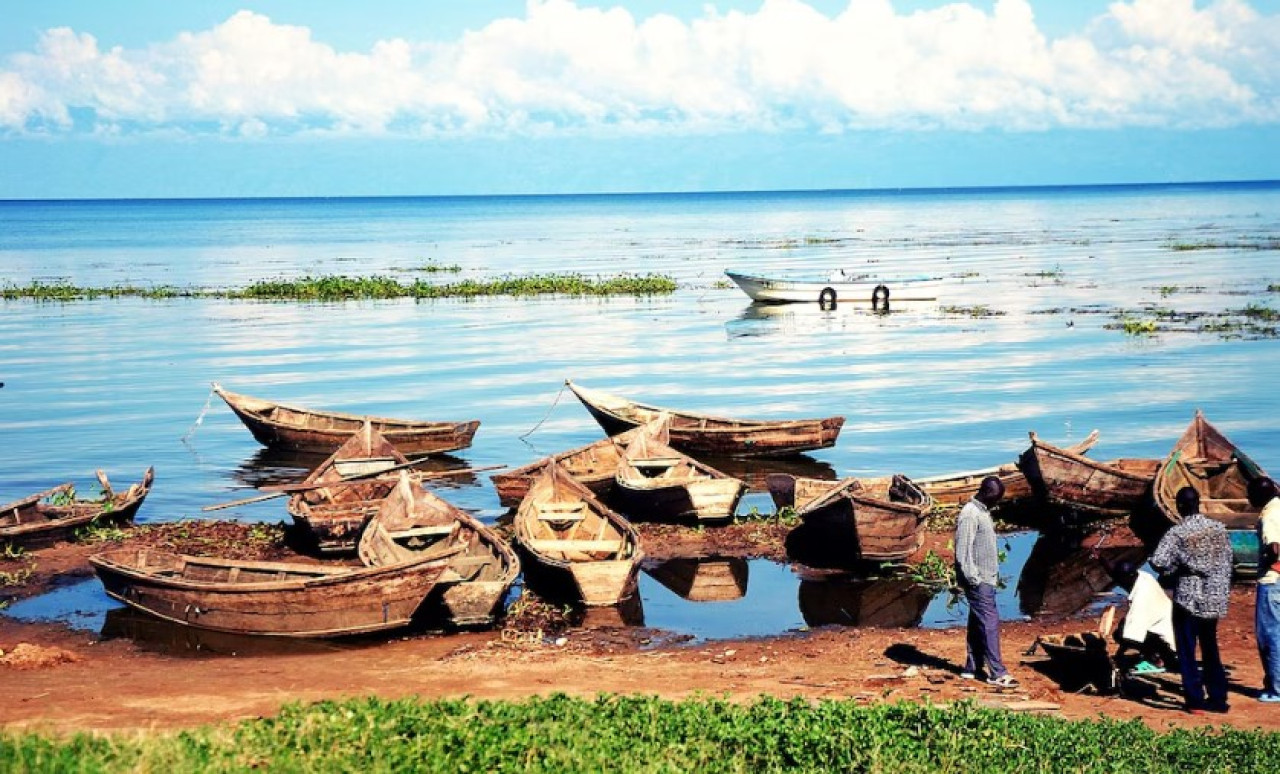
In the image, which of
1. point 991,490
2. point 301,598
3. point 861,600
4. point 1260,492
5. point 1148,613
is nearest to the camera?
point 1260,492

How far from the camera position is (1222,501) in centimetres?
2009

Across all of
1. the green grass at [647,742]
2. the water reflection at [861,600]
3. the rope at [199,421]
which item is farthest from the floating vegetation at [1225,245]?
the green grass at [647,742]

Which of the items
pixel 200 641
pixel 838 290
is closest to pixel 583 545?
pixel 200 641

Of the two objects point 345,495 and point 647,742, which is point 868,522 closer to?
point 647,742

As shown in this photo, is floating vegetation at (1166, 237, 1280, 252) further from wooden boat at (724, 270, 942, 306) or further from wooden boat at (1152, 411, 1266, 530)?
wooden boat at (1152, 411, 1266, 530)

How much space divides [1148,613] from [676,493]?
9.55 metres

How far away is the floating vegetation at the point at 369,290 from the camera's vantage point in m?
64.3

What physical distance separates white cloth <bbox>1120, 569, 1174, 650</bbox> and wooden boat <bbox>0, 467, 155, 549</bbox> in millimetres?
15583

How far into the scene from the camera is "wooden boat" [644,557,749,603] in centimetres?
1875

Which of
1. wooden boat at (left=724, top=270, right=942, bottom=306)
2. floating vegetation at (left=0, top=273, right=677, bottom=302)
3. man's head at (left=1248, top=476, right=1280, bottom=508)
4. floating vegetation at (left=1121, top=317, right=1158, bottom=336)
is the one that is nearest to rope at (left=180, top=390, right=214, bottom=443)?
man's head at (left=1248, top=476, right=1280, bottom=508)

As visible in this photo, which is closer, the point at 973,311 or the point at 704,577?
the point at 704,577

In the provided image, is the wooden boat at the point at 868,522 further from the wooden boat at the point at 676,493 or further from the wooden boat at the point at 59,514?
the wooden boat at the point at 59,514

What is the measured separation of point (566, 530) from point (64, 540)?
7940 millimetres

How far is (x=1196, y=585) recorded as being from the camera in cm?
1223
